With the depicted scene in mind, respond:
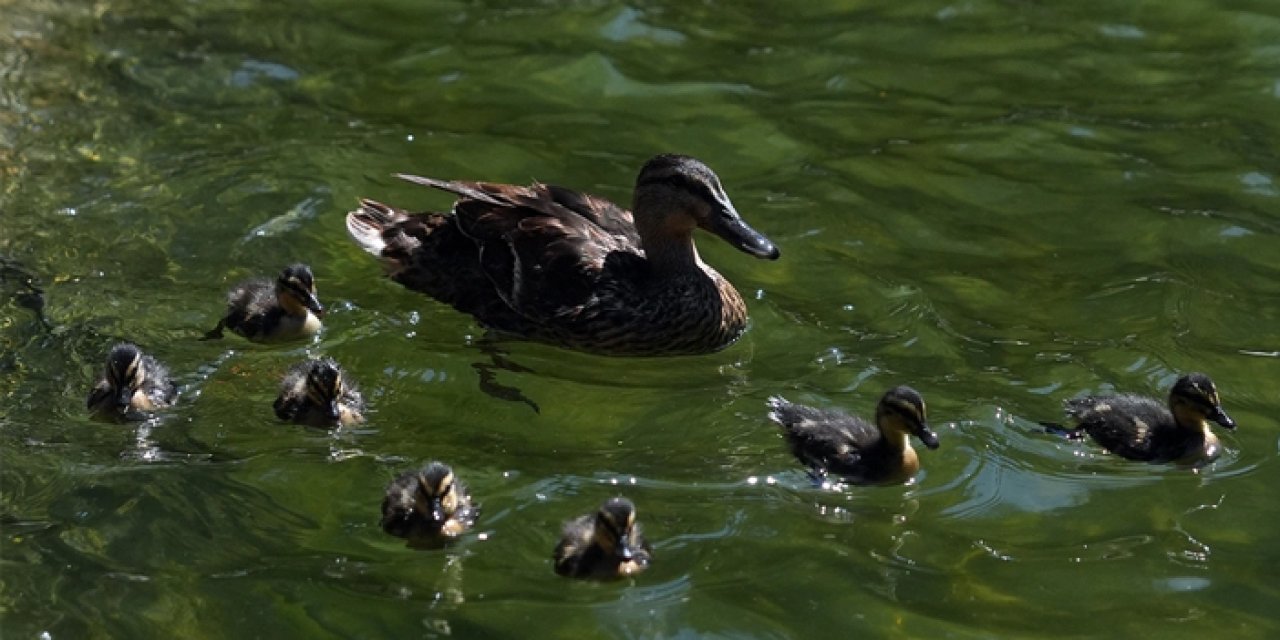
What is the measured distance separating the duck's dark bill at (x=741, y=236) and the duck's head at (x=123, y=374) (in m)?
2.51

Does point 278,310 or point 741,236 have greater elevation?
point 741,236

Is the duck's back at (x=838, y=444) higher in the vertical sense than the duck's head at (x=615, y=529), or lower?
lower

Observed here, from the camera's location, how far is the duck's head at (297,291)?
7.59 metres

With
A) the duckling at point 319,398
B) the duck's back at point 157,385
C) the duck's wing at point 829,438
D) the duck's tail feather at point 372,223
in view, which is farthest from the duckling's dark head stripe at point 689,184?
the duck's back at point 157,385

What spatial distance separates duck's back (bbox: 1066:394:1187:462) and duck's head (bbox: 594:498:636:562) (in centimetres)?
199

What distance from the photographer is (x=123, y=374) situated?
6.89 m

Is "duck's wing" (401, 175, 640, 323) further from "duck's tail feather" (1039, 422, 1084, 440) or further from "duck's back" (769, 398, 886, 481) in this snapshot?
"duck's tail feather" (1039, 422, 1084, 440)

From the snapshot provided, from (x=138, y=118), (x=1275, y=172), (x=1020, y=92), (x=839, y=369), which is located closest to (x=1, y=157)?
(x=138, y=118)

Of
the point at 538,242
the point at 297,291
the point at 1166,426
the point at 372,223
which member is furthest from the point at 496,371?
the point at 1166,426

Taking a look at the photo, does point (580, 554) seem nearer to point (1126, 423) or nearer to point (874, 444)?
point (874, 444)

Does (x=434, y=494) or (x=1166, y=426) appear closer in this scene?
(x=434, y=494)

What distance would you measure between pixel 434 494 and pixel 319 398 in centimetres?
100

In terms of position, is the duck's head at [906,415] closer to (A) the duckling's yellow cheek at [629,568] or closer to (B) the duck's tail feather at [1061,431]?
(B) the duck's tail feather at [1061,431]

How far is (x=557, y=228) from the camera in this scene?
26.2ft
